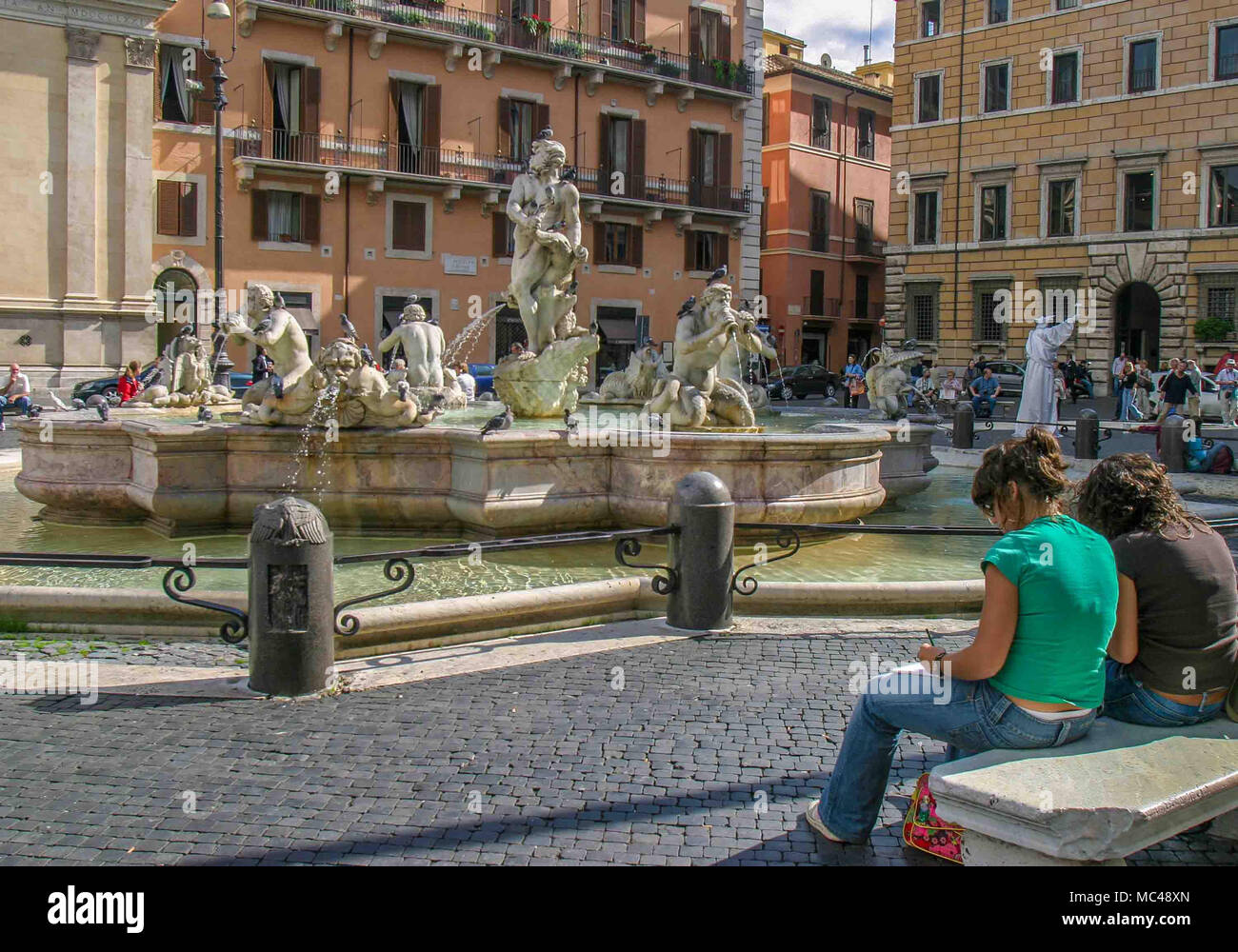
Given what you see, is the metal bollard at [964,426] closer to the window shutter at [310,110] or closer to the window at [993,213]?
the window shutter at [310,110]

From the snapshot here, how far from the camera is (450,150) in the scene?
34.7m

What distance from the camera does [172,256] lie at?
30422 mm

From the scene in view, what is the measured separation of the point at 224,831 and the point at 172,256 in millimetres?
28855

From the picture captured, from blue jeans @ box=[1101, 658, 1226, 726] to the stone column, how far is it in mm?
27935

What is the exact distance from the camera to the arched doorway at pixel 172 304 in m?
30.0

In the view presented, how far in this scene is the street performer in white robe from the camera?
1903cm

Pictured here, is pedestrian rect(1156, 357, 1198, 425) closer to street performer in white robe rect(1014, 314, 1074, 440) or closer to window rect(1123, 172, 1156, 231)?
street performer in white robe rect(1014, 314, 1074, 440)

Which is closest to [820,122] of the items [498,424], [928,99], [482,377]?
[928,99]

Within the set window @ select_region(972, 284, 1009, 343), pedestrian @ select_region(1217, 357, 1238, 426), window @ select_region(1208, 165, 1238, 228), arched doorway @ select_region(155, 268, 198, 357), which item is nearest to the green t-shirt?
pedestrian @ select_region(1217, 357, 1238, 426)

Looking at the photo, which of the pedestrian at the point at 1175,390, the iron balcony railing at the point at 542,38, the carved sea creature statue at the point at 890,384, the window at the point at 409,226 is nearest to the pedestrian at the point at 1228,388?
the pedestrian at the point at 1175,390

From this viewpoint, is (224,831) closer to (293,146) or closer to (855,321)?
(293,146)
